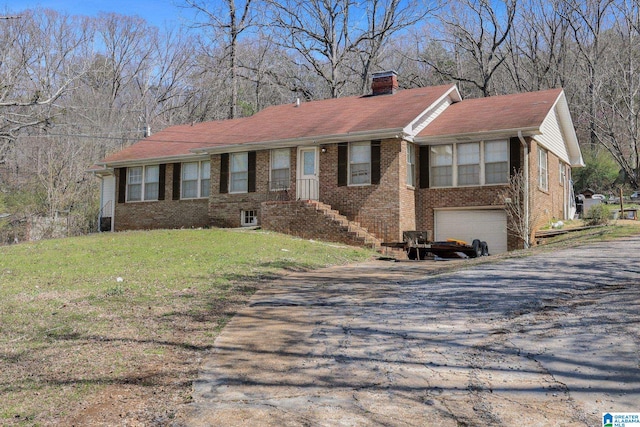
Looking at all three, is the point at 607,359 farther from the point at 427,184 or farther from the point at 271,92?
the point at 271,92

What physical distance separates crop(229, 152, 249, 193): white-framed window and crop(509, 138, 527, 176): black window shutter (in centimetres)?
898

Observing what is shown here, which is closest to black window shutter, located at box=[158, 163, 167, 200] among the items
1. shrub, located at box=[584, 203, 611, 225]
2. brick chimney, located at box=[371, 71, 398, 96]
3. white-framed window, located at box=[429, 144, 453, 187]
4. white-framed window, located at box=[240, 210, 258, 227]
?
white-framed window, located at box=[240, 210, 258, 227]

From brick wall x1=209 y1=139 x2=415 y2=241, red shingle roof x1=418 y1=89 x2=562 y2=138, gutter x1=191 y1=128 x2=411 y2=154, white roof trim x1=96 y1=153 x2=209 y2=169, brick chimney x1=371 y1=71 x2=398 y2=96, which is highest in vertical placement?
brick chimney x1=371 y1=71 x2=398 y2=96

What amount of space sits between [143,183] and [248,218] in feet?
19.8

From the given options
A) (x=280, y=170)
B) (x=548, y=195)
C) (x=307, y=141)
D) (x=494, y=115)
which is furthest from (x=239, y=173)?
(x=548, y=195)

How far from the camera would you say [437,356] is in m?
5.99

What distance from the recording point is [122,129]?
4047cm

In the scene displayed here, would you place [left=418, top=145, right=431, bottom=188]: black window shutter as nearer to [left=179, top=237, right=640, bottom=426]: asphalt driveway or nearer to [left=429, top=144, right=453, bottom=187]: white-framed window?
[left=429, top=144, right=453, bottom=187]: white-framed window

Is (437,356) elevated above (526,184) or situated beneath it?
situated beneath

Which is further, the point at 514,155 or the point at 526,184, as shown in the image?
the point at 514,155

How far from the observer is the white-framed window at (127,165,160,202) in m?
24.6

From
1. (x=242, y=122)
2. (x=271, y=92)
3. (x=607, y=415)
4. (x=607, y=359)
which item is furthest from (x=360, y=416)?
(x=271, y=92)

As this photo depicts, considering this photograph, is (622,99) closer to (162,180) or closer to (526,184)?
(526,184)

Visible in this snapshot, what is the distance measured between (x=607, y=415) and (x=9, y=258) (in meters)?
13.3
